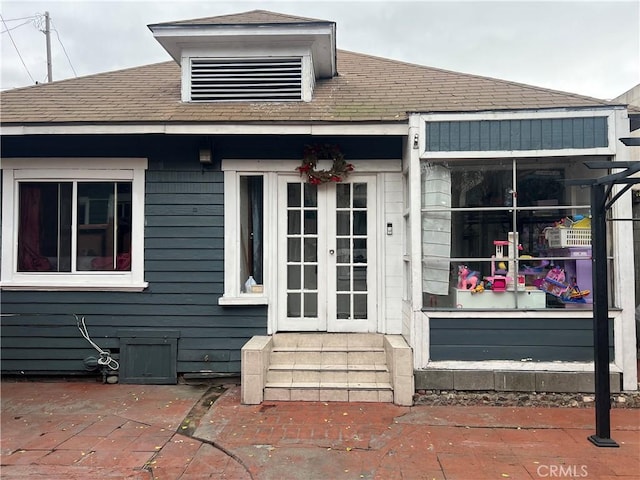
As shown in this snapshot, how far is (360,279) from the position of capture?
223 inches

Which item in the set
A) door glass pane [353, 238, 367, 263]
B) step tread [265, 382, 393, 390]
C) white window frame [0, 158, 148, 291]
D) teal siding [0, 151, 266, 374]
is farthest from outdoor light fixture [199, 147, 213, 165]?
step tread [265, 382, 393, 390]

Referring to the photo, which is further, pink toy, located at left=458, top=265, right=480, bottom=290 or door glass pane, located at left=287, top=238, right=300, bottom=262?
door glass pane, located at left=287, top=238, right=300, bottom=262

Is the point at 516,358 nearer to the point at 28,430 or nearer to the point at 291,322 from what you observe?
the point at 291,322

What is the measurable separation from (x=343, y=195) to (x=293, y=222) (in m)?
0.72

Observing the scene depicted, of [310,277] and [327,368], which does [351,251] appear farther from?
[327,368]

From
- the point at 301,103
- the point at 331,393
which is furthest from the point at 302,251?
the point at 301,103

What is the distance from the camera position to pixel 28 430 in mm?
4180

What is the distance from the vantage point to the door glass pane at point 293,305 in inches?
223

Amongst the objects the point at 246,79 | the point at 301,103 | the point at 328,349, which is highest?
the point at 246,79

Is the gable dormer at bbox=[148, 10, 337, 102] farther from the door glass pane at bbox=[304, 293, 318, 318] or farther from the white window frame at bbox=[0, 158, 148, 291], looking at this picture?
the door glass pane at bbox=[304, 293, 318, 318]

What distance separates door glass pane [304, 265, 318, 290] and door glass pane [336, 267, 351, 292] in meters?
0.28

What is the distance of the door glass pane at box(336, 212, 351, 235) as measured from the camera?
5680mm

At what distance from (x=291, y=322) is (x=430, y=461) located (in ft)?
8.26

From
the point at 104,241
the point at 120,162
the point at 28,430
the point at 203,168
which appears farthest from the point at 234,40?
the point at 28,430
